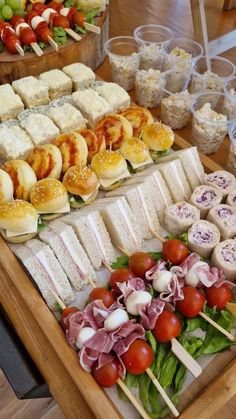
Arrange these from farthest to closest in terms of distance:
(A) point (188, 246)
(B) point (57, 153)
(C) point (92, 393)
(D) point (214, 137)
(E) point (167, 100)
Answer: (E) point (167, 100)
(D) point (214, 137)
(B) point (57, 153)
(A) point (188, 246)
(C) point (92, 393)

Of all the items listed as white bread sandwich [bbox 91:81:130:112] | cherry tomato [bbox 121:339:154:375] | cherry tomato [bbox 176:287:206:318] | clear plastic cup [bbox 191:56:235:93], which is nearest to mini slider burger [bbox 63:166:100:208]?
white bread sandwich [bbox 91:81:130:112]

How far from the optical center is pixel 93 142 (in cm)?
226

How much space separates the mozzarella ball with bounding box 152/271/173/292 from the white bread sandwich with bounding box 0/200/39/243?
631 mm

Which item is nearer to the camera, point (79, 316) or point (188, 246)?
point (79, 316)

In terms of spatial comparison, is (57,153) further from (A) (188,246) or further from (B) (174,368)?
(B) (174,368)

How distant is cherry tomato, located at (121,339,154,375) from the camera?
5.03 feet

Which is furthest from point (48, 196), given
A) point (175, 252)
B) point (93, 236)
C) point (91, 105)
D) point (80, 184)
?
point (91, 105)

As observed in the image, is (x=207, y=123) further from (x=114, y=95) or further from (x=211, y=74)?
(x=114, y=95)

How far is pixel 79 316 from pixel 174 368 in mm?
439

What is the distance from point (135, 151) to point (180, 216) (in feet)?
1.51

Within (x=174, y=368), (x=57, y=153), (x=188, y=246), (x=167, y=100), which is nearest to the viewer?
(x=174, y=368)

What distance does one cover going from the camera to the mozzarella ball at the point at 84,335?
5.15ft

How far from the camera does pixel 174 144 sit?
2461 millimetres

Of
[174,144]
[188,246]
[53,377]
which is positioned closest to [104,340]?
[53,377]
